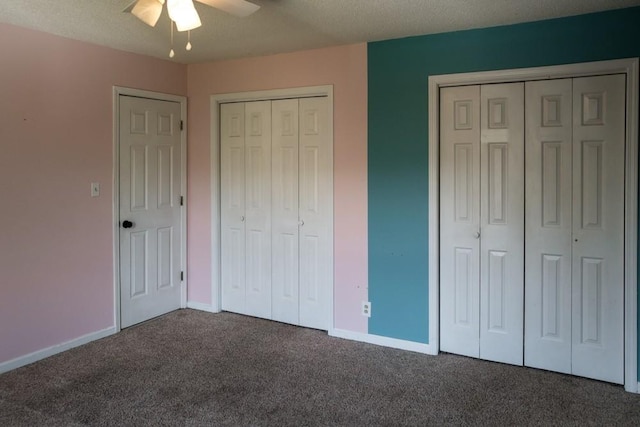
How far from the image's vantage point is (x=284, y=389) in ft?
9.55

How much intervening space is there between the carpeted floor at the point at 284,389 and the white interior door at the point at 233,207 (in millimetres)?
709

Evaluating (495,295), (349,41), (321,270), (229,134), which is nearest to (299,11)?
(349,41)

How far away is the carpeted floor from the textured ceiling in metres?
2.33

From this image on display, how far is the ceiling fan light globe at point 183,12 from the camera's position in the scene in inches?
85.4

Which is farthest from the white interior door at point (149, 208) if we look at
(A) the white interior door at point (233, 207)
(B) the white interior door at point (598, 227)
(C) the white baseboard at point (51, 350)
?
(B) the white interior door at point (598, 227)

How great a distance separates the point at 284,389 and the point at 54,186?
2.19m

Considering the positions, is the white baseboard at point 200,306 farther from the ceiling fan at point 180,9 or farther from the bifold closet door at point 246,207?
the ceiling fan at point 180,9

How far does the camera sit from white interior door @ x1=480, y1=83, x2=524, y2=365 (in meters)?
3.21

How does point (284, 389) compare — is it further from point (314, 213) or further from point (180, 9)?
point (180, 9)

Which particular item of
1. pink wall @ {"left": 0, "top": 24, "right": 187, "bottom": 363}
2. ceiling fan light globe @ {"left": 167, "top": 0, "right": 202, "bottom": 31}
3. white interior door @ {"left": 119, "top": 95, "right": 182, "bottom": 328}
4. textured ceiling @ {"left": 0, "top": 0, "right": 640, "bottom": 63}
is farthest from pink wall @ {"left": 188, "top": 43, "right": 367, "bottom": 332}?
ceiling fan light globe @ {"left": 167, "top": 0, "right": 202, "bottom": 31}

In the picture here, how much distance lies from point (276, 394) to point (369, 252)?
1.33m

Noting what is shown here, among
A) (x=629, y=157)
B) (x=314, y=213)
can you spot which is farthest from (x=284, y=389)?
(x=629, y=157)

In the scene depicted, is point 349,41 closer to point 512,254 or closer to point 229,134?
point 229,134

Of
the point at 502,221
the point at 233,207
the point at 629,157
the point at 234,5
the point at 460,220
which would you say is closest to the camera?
the point at 234,5
